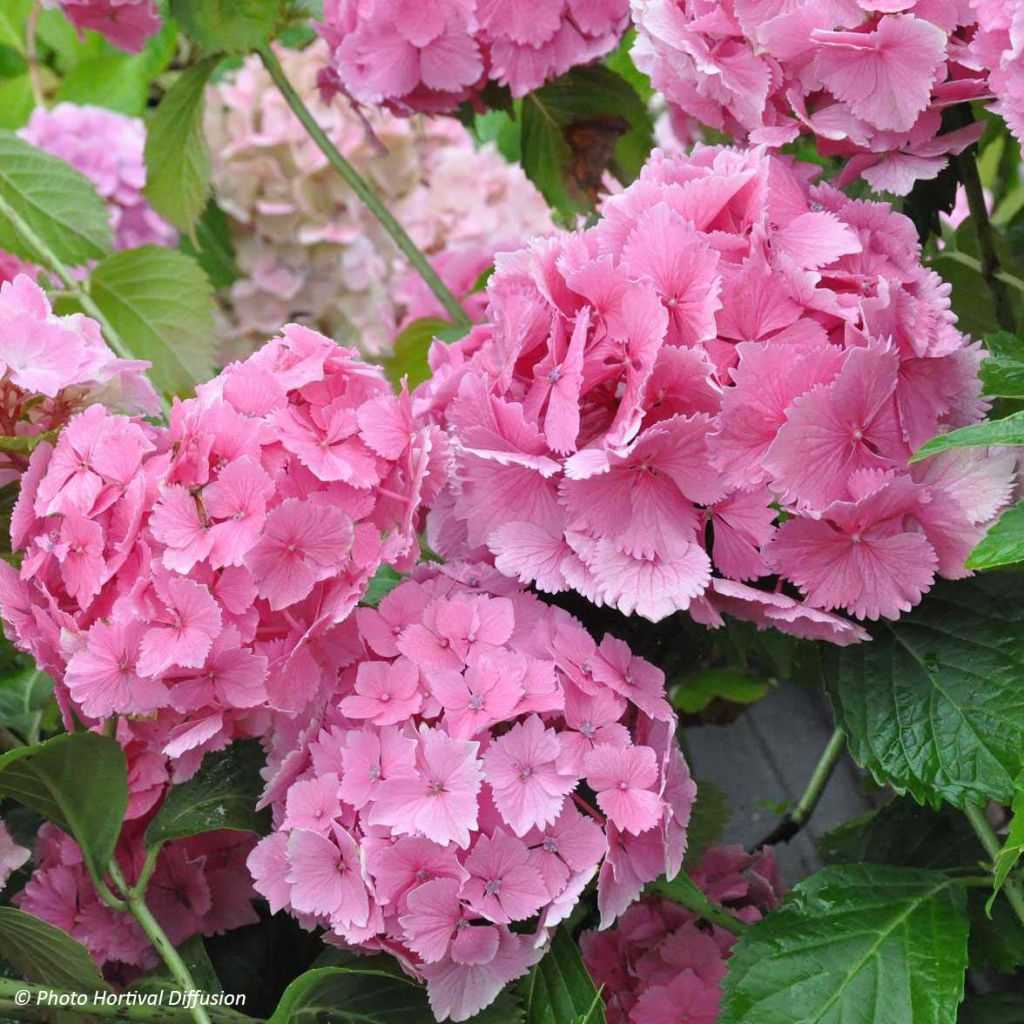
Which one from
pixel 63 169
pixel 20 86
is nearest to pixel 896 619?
pixel 63 169

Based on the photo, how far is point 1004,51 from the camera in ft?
1.72

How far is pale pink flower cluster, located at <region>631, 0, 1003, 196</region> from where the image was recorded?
1.79ft

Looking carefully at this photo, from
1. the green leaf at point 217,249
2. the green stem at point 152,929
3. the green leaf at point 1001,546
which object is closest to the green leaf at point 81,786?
the green stem at point 152,929

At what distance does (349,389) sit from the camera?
575 mm

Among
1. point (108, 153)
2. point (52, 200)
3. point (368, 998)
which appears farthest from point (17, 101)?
point (368, 998)

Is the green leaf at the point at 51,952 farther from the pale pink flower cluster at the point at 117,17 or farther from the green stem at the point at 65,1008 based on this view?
the pale pink flower cluster at the point at 117,17

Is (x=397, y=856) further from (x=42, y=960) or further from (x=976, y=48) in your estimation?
(x=976, y=48)

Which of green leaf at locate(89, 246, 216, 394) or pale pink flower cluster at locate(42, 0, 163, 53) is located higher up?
pale pink flower cluster at locate(42, 0, 163, 53)

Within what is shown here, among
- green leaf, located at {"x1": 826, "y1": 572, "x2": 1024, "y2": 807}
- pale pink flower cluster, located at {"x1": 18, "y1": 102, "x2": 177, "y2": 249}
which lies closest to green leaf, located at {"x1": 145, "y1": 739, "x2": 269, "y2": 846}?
green leaf, located at {"x1": 826, "y1": 572, "x2": 1024, "y2": 807}

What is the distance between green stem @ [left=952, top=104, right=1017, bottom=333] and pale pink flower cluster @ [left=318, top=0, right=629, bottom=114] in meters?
0.22

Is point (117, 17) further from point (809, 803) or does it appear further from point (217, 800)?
point (809, 803)

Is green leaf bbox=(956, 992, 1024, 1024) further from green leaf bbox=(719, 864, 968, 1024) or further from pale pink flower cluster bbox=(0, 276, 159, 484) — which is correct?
pale pink flower cluster bbox=(0, 276, 159, 484)

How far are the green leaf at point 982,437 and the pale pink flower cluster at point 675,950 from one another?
32 cm

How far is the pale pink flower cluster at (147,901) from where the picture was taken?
646 mm
